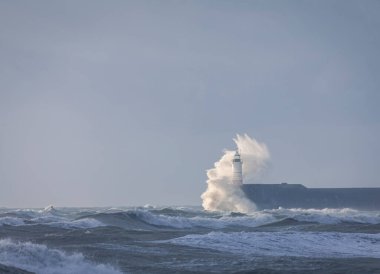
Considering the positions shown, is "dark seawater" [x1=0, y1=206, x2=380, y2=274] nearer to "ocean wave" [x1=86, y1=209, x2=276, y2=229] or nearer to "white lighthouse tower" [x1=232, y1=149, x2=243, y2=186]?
"ocean wave" [x1=86, y1=209, x2=276, y2=229]

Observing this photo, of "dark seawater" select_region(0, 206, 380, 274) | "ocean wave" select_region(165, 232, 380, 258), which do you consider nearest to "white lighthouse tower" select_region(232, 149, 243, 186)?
"dark seawater" select_region(0, 206, 380, 274)

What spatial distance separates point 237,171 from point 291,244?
52148 mm

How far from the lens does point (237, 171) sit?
7862 centimetres

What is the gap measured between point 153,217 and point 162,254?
20.7 meters

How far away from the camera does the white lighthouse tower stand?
77625 mm

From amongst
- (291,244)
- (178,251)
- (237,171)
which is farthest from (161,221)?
(237,171)

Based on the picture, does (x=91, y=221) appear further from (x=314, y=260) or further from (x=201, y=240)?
(x=314, y=260)

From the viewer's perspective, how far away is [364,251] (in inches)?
A: 997

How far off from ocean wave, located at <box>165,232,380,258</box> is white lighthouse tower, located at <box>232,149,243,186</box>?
4682 centimetres

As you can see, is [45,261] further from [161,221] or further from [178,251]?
[161,221]

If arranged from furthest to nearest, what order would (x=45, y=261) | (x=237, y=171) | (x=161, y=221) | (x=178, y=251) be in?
(x=237, y=171)
(x=161, y=221)
(x=178, y=251)
(x=45, y=261)

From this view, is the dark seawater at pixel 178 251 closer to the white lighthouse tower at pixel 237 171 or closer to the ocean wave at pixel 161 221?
the ocean wave at pixel 161 221

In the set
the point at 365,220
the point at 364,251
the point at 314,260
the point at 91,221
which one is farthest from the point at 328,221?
the point at 314,260

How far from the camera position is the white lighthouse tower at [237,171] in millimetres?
77625
